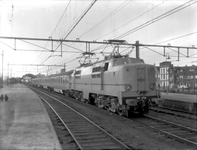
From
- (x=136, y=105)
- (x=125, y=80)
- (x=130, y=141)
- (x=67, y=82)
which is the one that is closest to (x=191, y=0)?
(x=125, y=80)

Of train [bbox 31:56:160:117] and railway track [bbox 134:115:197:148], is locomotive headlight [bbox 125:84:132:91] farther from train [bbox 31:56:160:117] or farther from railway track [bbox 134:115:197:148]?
railway track [bbox 134:115:197:148]

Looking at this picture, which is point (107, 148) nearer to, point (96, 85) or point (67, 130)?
point (67, 130)

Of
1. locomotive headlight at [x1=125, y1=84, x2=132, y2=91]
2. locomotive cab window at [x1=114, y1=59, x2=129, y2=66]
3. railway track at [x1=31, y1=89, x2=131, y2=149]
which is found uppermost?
locomotive cab window at [x1=114, y1=59, x2=129, y2=66]

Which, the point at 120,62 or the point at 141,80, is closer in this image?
the point at 141,80

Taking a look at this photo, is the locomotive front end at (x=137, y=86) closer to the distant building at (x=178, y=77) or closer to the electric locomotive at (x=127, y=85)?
the electric locomotive at (x=127, y=85)

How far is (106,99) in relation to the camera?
15469 millimetres

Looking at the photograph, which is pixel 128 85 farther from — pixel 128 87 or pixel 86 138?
pixel 86 138

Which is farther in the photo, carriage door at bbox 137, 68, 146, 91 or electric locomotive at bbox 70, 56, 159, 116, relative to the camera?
carriage door at bbox 137, 68, 146, 91

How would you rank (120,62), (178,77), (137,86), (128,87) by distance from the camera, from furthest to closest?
(178,77) < (120,62) < (137,86) < (128,87)

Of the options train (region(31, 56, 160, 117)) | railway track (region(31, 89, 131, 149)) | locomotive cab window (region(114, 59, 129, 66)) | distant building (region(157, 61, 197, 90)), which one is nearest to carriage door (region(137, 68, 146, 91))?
train (region(31, 56, 160, 117))

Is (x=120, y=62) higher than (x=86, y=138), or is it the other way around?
(x=120, y=62)

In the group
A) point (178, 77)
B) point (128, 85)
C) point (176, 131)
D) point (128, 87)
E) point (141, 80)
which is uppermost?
point (178, 77)

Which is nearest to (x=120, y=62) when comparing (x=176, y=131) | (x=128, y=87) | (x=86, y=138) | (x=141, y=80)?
(x=141, y=80)

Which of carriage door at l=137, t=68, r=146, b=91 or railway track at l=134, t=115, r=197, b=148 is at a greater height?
carriage door at l=137, t=68, r=146, b=91
